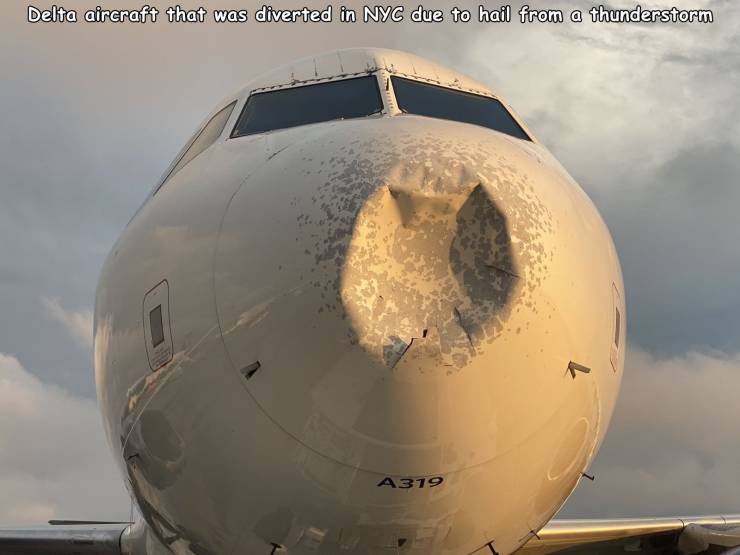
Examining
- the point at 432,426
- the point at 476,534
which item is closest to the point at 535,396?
the point at 432,426

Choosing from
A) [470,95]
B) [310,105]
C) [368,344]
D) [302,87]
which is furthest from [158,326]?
[470,95]

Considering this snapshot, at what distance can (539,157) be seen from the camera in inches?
213

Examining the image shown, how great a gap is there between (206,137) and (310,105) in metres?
1.07

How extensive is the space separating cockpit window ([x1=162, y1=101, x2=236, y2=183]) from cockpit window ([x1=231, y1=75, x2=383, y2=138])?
241 mm

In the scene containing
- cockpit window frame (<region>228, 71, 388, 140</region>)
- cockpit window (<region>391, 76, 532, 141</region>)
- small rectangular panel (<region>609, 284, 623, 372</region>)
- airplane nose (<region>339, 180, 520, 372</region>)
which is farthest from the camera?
cockpit window (<region>391, 76, 532, 141</region>)

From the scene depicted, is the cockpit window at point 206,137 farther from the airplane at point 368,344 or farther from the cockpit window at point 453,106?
the cockpit window at point 453,106

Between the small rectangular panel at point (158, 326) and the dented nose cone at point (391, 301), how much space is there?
55cm

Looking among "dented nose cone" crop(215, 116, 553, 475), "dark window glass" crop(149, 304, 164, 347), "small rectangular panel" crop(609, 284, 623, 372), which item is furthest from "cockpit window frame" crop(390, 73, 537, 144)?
"dark window glass" crop(149, 304, 164, 347)

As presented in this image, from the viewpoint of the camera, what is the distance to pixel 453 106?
6809 mm

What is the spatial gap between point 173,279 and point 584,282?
7.43 ft

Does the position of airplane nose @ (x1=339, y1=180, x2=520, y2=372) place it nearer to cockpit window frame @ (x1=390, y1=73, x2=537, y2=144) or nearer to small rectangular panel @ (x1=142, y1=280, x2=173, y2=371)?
small rectangular panel @ (x1=142, y1=280, x2=173, y2=371)

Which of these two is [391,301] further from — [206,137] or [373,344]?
[206,137]

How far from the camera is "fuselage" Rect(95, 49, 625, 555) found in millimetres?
3971

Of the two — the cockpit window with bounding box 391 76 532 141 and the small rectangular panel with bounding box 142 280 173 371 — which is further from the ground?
the cockpit window with bounding box 391 76 532 141
